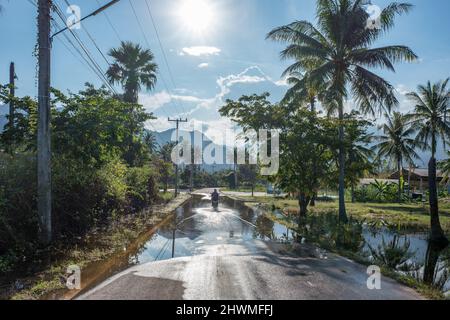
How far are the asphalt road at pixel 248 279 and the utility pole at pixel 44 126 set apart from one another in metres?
2.78

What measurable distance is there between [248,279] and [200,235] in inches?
294

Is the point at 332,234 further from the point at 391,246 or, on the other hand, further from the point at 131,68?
the point at 131,68

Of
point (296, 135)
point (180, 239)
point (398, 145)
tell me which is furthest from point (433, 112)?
point (180, 239)

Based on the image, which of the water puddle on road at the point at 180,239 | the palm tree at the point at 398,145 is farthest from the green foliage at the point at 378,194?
the water puddle on road at the point at 180,239

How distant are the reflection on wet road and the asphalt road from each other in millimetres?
1038

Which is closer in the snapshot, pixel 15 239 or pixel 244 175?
pixel 15 239

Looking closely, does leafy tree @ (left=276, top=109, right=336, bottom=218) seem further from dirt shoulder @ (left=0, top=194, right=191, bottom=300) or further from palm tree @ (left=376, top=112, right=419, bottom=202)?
palm tree @ (left=376, top=112, right=419, bottom=202)

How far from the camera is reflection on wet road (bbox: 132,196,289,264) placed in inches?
444

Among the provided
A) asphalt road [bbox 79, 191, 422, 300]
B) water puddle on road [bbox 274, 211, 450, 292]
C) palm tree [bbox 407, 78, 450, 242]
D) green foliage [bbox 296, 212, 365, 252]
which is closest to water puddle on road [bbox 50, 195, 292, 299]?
asphalt road [bbox 79, 191, 422, 300]

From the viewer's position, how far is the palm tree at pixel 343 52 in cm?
1906
